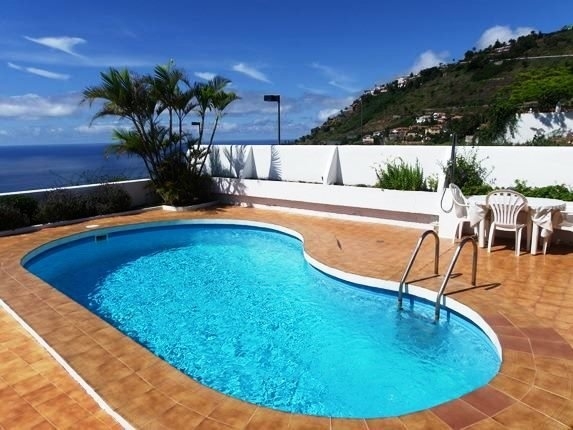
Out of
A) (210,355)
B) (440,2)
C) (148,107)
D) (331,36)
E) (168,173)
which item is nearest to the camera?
(210,355)

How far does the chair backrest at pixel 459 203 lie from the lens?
7162mm

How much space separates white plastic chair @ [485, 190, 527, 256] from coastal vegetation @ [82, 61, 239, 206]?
8244 mm

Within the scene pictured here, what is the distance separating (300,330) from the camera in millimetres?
5113

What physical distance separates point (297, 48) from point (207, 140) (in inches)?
726

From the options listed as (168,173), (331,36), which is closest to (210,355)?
(168,173)

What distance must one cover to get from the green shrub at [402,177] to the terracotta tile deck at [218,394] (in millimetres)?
3020

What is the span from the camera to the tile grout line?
2.98 meters

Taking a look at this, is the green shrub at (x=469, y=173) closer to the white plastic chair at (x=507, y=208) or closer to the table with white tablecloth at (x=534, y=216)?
the table with white tablecloth at (x=534, y=216)

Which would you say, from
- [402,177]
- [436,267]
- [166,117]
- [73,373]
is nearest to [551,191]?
[402,177]

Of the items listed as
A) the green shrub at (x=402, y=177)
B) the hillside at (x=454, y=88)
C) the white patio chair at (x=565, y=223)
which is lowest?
the white patio chair at (x=565, y=223)

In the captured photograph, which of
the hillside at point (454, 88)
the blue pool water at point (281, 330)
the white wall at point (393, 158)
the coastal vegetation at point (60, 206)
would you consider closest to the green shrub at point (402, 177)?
the white wall at point (393, 158)

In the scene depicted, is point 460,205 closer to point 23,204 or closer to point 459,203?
point 459,203

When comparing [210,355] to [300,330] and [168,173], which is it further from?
[168,173]

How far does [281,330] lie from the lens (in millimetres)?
5117
